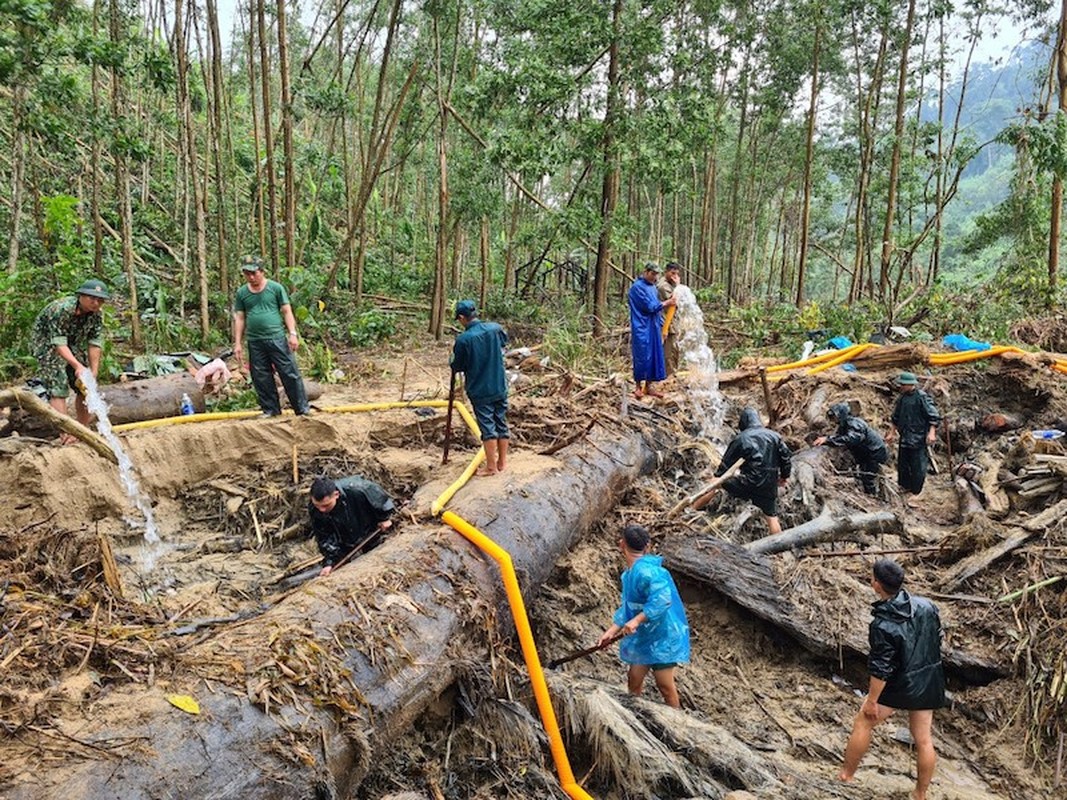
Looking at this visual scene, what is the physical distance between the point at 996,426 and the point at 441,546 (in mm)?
8739

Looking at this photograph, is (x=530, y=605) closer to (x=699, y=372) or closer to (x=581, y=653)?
(x=581, y=653)

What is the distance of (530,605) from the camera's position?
4766 millimetres

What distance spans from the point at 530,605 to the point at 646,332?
174 inches

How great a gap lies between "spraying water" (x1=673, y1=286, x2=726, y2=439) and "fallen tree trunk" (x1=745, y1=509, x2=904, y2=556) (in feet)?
7.76

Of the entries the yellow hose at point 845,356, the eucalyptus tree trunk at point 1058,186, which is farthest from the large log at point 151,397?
the eucalyptus tree trunk at point 1058,186

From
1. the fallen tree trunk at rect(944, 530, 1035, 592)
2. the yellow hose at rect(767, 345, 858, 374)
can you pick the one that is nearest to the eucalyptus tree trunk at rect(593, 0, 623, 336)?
the yellow hose at rect(767, 345, 858, 374)

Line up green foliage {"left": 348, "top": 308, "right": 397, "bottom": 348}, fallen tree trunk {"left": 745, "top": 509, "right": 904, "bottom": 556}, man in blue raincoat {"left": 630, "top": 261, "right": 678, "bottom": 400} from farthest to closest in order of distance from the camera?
green foliage {"left": 348, "top": 308, "right": 397, "bottom": 348}, man in blue raincoat {"left": 630, "top": 261, "right": 678, "bottom": 400}, fallen tree trunk {"left": 745, "top": 509, "right": 904, "bottom": 556}

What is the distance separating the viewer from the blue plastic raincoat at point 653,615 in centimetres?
414

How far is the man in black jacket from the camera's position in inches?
254

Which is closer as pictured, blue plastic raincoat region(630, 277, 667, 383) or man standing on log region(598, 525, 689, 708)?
man standing on log region(598, 525, 689, 708)

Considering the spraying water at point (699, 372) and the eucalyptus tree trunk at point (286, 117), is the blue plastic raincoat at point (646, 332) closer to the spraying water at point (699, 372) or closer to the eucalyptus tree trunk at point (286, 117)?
the spraying water at point (699, 372)

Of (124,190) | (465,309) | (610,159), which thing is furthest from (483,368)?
(610,159)

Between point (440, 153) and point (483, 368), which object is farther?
point (440, 153)

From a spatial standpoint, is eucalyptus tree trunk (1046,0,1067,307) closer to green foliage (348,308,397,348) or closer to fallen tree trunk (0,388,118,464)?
green foliage (348,308,397,348)
